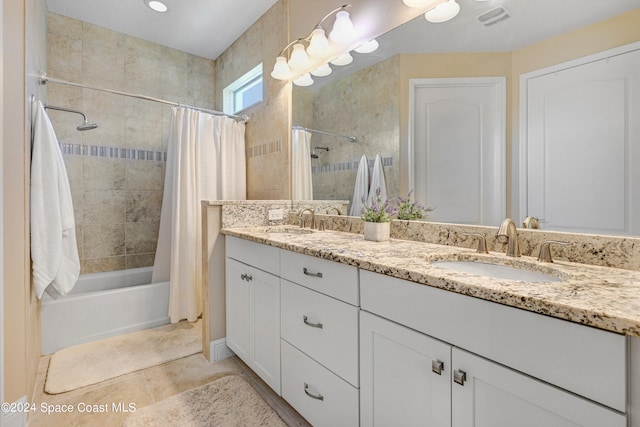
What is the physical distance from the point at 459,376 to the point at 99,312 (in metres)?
2.47

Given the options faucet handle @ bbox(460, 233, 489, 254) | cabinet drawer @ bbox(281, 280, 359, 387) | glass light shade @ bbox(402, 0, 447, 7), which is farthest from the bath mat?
glass light shade @ bbox(402, 0, 447, 7)

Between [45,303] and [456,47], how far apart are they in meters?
2.90

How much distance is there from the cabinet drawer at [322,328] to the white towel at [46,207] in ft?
4.23

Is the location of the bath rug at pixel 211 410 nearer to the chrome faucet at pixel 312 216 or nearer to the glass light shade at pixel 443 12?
the chrome faucet at pixel 312 216

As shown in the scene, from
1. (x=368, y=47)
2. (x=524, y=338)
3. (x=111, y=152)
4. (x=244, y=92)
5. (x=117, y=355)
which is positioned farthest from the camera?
(x=244, y=92)

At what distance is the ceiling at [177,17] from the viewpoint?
2.39 m

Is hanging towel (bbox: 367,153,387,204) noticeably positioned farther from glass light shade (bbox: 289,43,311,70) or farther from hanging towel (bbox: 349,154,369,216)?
glass light shade (bbox: 289,43,311,70)

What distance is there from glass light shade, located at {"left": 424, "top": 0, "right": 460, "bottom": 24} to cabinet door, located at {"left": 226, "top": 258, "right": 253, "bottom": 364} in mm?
1573

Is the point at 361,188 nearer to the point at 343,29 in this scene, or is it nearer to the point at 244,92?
the point at 343,29

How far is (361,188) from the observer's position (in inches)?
69.1

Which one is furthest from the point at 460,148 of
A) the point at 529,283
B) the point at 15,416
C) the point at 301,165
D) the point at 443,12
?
the point at 15,416

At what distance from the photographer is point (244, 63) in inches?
111

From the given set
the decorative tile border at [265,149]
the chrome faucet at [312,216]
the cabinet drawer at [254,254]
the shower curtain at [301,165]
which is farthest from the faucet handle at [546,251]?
the decorative tile border at [265,149]

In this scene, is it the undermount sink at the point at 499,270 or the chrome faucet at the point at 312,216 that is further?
the chrome faucet at the point at 312,216
